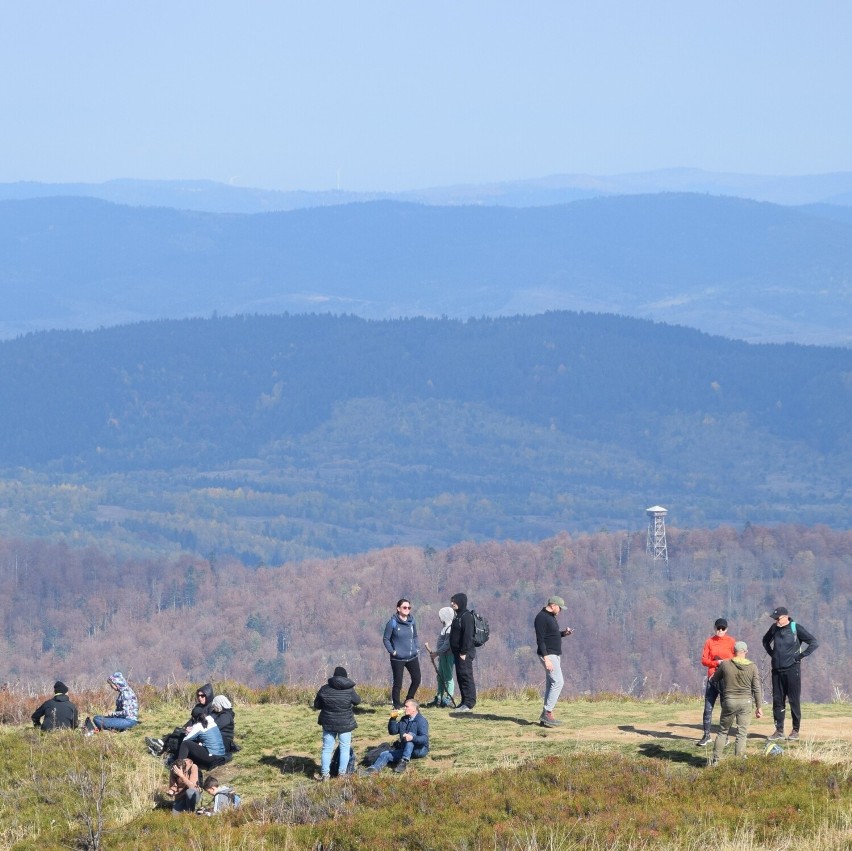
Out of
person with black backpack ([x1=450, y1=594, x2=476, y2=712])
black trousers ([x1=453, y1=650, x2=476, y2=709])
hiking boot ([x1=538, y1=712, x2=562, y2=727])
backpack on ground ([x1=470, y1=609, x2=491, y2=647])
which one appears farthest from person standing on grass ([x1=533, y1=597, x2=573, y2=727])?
black trousers ([x1=453, y1=650, x2=476, y2=709])

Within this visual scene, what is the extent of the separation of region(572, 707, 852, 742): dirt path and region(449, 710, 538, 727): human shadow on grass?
1.21 metres

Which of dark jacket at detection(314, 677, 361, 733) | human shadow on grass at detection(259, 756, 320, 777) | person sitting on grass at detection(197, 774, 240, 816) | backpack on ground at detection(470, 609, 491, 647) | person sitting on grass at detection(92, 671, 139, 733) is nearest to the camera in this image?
person sitting on grass at detection(197, 774, 240, 816)

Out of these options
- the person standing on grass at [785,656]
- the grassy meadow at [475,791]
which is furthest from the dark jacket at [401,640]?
the person standing on grass at [785,656]

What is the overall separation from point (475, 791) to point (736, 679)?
4.32 m

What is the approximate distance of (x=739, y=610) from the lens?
193 m

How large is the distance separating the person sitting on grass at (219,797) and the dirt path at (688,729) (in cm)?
619

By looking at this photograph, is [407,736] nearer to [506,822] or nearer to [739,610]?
[506,822]

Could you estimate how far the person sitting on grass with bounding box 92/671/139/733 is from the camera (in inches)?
1330

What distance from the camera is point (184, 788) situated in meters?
28.0

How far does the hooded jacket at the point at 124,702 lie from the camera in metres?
34.1

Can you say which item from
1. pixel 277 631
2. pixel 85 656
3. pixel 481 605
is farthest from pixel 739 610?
pixel 85 656

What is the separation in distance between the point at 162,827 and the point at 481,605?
169 metres

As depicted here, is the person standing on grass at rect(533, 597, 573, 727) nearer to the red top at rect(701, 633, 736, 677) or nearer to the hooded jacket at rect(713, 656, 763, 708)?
the red top at rect(701, 633, 736, 677)

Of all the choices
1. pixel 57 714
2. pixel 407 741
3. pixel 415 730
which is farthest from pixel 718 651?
pixel 57 714
